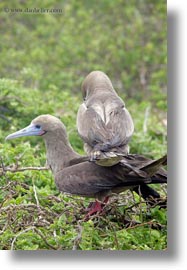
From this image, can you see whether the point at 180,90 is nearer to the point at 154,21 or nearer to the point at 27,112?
the point at 27,112

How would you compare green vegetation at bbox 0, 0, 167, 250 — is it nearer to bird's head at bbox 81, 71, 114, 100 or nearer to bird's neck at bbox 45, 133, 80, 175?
bird's neck at bbox 45, 133, 80, 175

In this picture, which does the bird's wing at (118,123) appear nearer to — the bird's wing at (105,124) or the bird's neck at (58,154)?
the bird's wing at (105,124)

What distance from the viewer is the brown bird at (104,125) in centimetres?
537

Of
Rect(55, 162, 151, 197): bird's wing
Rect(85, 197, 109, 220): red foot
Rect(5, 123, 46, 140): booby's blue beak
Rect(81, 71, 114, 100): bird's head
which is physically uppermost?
Rect(81, 71, 114, 100): bird's head

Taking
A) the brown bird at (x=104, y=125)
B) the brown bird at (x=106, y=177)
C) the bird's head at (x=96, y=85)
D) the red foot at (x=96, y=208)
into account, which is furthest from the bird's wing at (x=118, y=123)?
the red foot at (x=96, y=208)

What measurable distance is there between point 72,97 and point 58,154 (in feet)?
6.88

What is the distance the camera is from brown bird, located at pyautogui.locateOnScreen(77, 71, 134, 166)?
537cm

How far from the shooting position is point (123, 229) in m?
5.46

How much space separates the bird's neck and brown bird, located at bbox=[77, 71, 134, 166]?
0.11 m

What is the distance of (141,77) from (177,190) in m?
3.14

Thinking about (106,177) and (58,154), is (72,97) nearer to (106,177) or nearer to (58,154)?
(58,154)

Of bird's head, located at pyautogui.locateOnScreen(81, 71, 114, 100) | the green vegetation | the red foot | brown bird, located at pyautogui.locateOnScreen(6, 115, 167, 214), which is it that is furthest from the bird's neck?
bird's head, located at pyautogui.locateOnScreen(81, 71, 114, 100)

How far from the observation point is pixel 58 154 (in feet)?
18.9

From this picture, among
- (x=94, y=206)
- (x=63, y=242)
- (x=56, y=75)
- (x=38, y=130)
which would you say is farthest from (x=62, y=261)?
(x=56, y=75)
